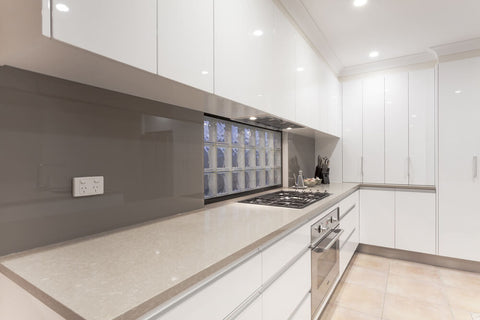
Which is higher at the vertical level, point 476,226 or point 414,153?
point 414,153

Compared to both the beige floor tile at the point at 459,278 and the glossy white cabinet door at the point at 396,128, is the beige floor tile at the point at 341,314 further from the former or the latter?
the glossy white cabinet door at the point at 396,128

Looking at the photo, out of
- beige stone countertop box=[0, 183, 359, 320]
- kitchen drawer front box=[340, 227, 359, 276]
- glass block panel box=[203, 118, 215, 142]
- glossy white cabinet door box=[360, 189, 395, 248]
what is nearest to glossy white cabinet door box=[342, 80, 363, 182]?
glossy white cabinet door box=[360, 189, 395, 248]

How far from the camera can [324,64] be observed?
9.30 ft

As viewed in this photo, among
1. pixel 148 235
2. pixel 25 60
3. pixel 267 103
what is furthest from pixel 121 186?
pixel 267 103

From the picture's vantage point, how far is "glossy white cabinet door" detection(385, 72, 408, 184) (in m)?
3.10

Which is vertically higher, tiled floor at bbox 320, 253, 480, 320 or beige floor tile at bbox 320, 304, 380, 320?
tiled floor at bbox 320, 253, 480, 320

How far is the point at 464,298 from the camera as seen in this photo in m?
2.24

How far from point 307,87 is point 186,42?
60.1 inches

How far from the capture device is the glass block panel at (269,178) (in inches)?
104

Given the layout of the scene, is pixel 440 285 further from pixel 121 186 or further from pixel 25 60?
pixel 25 60

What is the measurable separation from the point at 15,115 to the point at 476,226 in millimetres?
3813

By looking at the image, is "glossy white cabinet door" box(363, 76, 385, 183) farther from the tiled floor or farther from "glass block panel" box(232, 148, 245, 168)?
"glass block panel" box(232, 148, 245, 168)

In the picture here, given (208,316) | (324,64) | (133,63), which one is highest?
(324,64)

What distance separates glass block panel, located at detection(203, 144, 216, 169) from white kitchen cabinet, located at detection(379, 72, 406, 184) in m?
2.41
